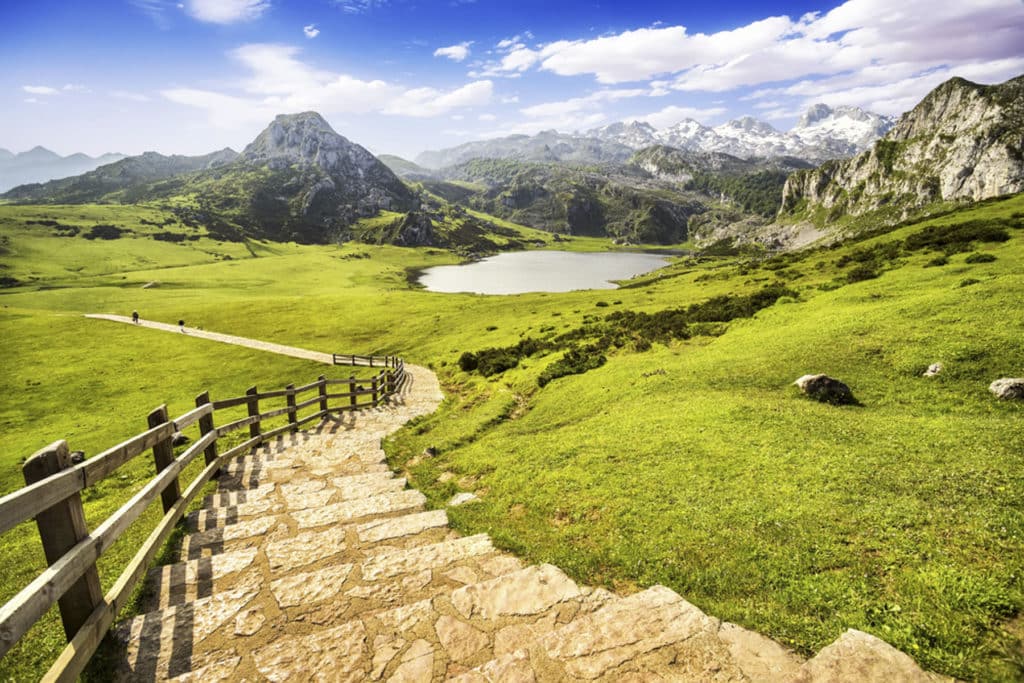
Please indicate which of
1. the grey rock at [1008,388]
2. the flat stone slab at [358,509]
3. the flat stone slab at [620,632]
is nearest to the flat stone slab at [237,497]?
the flat stone slab at [358,509]

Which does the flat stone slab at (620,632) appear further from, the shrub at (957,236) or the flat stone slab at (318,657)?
the shrub at (957,236)

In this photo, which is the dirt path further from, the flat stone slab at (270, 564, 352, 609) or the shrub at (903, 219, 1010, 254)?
the shrub at (903, 219, 1010, 254)

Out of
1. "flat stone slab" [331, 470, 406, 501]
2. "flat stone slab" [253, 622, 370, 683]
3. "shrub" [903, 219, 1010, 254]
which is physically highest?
"shrub" [903, 219, 1010, 254]

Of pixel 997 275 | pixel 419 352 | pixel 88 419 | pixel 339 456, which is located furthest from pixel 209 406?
pixel 419 352

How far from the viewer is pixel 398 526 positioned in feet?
31.5

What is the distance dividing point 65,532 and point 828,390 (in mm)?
19813

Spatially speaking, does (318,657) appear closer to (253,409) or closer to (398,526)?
(398,526)

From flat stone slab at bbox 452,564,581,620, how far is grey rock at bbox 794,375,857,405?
43.9ft

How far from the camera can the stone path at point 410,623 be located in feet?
17.4

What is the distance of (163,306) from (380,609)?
113220 mm

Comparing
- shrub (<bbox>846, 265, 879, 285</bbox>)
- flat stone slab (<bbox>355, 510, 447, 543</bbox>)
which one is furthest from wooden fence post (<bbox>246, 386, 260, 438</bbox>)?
shrub (<bbox>846, 265, 879, 285</bbox>)

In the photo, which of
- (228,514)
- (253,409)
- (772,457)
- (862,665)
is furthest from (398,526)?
(253,409)

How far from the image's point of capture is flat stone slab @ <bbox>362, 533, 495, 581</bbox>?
7.88 m

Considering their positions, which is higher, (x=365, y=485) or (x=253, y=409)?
(x=253, y=409)
